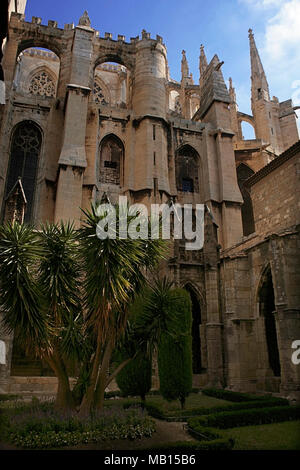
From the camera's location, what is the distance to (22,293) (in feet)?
25.7

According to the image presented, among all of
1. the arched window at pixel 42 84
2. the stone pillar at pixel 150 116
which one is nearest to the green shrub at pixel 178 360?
the stone pillar at pixel 150 116

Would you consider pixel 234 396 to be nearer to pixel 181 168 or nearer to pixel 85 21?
pixel 181 168

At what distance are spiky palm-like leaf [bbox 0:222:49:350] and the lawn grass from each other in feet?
14.3

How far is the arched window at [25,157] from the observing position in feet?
76.3

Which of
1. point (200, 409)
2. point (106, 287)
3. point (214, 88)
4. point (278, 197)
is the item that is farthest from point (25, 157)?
point (200, 409)

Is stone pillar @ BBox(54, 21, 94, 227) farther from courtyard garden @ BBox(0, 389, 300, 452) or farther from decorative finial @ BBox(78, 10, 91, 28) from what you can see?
courtyard garden @ BBox(0, 389, 300, 452)

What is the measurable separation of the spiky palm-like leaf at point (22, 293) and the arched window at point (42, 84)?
96.6 ft

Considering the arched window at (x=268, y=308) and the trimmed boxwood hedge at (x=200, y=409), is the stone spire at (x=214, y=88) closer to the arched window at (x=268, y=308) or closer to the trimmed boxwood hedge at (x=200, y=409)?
the arched window at (x=268, y=308)

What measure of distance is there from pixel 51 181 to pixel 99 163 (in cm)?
381

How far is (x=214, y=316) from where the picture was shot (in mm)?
15859

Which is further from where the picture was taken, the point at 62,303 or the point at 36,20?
the point at 36,20

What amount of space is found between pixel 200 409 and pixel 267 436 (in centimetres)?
265

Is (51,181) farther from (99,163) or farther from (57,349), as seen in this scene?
(57,349)
